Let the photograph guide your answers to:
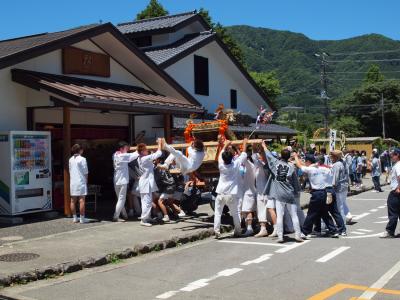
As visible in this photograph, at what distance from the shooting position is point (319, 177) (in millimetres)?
10367

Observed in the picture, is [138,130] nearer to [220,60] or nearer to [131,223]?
[131,223]

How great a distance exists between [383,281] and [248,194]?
4.51 metres

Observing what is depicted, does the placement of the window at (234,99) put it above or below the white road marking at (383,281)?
above

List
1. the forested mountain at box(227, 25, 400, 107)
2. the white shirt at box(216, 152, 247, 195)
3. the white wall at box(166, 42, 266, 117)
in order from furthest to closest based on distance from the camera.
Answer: the forested mountain at box(227, 25, 400, 107), the white wall at box(166, 42, 266, 117), the white shirt at box(216, 152, 247, 195)

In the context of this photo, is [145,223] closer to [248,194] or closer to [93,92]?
[248,194]

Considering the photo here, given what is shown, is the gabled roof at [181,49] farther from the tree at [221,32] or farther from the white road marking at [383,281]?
the white road marking at [383,281]

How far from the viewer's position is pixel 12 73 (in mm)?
12656

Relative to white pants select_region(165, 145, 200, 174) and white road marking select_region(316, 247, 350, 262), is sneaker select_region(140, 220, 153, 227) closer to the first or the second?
white pants select_region(165, 145, 200, 174)

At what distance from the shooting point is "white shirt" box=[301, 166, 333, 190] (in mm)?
10344

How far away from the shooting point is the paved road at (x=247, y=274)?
6.52 meters

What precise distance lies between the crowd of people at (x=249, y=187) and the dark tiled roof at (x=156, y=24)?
12.7m

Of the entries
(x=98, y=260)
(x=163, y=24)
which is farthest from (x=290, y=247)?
(x=163, y=24)

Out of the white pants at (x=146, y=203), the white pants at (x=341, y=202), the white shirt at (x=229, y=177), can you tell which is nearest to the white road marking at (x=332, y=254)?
the white shirt at (x=229, y=177)

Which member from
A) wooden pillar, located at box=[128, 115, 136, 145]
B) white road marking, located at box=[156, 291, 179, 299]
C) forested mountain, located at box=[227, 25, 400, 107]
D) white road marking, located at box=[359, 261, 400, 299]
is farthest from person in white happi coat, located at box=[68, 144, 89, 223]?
forested mountain, located at box=[227, 25, 400, 107]
